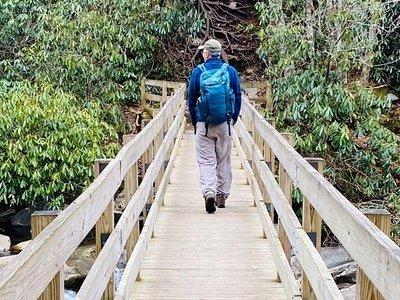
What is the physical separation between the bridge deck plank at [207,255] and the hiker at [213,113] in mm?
363

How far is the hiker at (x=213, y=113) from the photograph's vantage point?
20.1ft

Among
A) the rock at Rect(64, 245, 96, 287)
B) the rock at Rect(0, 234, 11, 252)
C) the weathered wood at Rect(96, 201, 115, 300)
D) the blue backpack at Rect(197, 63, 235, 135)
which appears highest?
the blue backpack at Rect(197, 63, 235, 135)

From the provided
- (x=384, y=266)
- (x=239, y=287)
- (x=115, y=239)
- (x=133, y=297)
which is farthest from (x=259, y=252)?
(x=384, y=266)

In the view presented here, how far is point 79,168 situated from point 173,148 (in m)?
2.00

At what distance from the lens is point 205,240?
18.7 feet

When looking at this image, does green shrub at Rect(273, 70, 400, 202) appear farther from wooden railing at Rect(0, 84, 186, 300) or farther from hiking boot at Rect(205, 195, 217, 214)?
wooden railing at Rect(0, 84, 186, 300)

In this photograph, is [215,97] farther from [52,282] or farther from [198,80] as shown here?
[52,282]

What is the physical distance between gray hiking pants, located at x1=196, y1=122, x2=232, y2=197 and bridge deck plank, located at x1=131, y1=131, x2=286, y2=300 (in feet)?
1.15

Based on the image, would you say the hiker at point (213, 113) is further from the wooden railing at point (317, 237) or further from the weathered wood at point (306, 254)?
the weathered wood at point (306, 254)

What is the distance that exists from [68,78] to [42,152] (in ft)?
14.1

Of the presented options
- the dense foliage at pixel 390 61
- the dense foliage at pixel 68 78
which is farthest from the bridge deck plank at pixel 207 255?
the dense foliage at pixel 390 61

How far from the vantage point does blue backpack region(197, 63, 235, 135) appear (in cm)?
607

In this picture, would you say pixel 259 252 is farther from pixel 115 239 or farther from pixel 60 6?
pixel 60 6

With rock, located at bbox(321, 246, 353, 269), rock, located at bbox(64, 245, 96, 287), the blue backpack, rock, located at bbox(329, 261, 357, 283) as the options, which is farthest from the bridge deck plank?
rock, located at bbox(321, 246, 353, 269)
